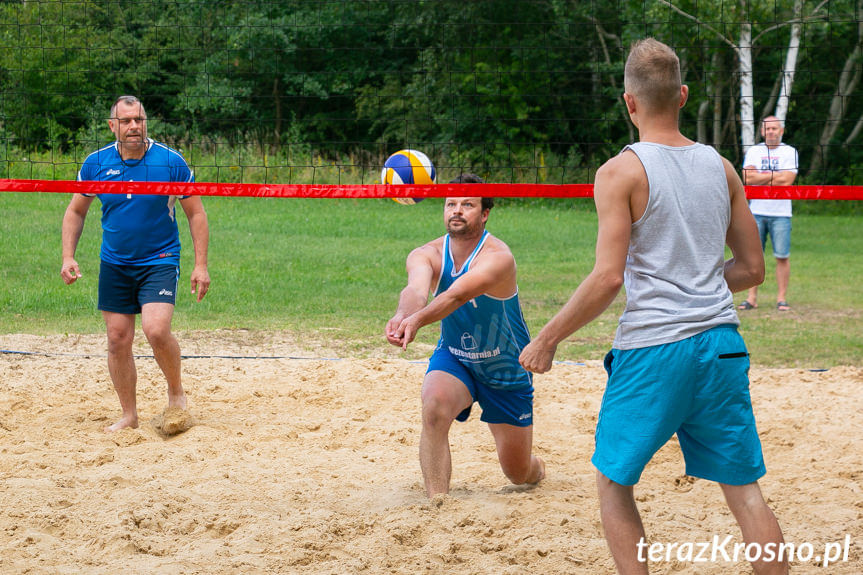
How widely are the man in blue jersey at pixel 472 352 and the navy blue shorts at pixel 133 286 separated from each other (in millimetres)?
1713

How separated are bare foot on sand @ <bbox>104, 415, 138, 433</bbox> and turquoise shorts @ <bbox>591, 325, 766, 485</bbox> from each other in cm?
314

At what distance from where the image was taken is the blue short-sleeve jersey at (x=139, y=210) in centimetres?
493

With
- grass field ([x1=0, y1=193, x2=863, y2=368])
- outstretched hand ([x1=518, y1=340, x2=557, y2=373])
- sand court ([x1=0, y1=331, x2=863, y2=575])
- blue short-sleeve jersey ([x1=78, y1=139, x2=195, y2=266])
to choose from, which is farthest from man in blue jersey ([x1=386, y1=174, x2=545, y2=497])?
grass field ([x1=0, y1=193, x2=863, y2=368])

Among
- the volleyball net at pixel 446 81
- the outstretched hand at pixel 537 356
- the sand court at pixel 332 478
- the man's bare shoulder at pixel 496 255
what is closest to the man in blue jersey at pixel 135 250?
the sand court at pixel 332 478

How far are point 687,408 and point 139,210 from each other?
3.33 m

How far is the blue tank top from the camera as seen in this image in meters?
3.83

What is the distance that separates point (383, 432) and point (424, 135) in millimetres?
17884

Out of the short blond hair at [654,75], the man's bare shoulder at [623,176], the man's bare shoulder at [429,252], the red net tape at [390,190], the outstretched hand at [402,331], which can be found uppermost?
the short blond hair at [654,75]

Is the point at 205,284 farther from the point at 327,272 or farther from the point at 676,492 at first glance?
the point at 327,272

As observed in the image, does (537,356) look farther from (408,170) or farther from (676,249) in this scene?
(408,170)

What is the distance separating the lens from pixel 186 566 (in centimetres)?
317

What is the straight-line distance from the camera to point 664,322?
102 inches

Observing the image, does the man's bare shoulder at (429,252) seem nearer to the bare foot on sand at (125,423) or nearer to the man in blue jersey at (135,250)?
the man in blue jersey at (135,250)

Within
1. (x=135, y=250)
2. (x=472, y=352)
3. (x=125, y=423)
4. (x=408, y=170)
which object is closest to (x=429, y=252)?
(x=472, y=352)
